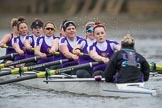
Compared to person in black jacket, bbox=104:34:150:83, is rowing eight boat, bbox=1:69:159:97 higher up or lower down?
lower down

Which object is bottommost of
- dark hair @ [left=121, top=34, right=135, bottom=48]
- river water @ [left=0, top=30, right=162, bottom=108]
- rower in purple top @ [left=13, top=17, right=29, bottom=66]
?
river water @ [left=0, top=30, right=162, bottom=108]

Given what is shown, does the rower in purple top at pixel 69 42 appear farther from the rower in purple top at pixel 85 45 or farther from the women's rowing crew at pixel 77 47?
the rower in purple top at pixel 85 45

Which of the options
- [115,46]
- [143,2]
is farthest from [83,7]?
[115,46]

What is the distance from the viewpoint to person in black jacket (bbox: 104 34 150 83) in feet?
44.7

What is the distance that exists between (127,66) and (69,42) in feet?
9.93

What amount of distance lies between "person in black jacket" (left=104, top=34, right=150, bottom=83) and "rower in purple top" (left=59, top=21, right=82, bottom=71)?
7.90 feet

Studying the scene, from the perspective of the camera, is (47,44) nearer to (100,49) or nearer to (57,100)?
(100,49)

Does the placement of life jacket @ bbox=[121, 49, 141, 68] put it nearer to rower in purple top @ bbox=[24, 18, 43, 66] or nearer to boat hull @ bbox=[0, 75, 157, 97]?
boat hull @ bbox=[0, 75, 157, 97]

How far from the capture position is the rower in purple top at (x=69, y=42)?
16234 millimetres

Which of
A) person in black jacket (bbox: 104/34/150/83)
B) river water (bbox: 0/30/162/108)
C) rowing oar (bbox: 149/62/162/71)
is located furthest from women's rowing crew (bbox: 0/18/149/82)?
rowing oar (bbox: 149/62/162/71)

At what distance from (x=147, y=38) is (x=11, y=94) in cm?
1830

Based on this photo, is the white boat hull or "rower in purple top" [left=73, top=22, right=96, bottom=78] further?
"rower in purple top" [left=73, top=22, right=96, bottom=78]

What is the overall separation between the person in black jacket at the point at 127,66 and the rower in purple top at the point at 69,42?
241 cm

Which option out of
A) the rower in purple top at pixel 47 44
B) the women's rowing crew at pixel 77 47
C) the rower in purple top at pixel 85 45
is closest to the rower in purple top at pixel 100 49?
the women's rowing crew at pixel 77 47
